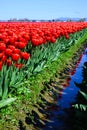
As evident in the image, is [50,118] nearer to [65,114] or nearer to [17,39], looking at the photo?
[65,114]

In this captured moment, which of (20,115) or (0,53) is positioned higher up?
(0,53)

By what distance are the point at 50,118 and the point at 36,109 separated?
509 millimetres

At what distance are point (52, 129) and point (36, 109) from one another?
1.17 m

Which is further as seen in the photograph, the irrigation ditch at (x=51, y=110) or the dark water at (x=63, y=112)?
the dark water at (x=63, y=112)

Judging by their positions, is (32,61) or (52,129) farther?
(32,61)

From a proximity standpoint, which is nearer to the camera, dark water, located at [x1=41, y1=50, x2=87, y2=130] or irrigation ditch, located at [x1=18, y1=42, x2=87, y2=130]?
irrigation ditch, located at [x1=18, y1=42, x2=87, y2=130]

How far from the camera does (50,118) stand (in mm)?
8492

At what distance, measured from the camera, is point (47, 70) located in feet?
43.9

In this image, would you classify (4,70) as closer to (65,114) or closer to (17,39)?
(17,39)

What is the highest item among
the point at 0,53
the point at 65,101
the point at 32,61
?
the point at 0,53

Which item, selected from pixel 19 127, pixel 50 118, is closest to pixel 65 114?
pixel 50 118

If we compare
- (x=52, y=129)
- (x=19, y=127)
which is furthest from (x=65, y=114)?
(x=19, y=127)

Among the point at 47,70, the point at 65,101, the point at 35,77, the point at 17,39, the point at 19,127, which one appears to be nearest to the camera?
the point at 19,127

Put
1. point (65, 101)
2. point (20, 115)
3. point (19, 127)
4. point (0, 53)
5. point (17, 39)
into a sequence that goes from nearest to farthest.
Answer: point (0, 53)
point (19, 127)
point (20, 115)
point (17, 39)
point (65, 101)
